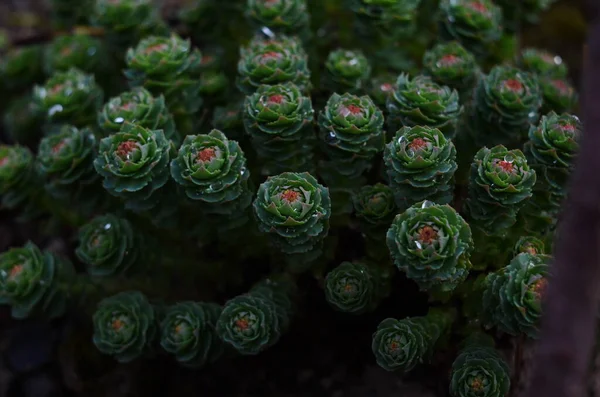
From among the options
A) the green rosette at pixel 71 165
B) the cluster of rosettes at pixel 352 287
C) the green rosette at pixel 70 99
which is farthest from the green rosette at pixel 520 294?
the green rosette at pixel 70 99

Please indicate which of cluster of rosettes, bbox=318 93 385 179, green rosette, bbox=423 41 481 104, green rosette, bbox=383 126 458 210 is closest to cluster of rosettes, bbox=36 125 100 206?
cluster of rosettes, bbox=318 93 385 179

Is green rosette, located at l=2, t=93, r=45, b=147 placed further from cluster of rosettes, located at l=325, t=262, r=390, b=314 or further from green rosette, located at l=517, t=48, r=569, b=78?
green rosette, located at l=517, t=48, r=569, b=78

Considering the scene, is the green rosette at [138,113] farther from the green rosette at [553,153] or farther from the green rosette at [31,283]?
the green rosette at [553,153]

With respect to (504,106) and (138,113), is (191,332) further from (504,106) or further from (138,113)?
(504,106)

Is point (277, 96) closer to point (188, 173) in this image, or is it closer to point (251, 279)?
point (188, 173)

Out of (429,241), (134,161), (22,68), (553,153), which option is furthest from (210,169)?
(22,68)

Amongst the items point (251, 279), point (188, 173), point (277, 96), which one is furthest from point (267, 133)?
point (251, 279)
